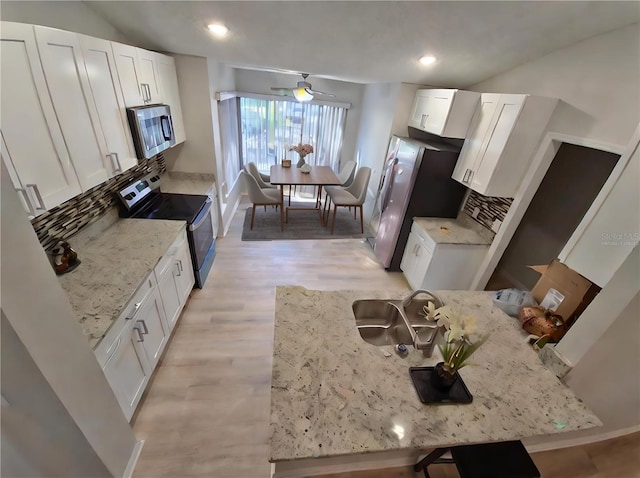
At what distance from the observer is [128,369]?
5.19 feet

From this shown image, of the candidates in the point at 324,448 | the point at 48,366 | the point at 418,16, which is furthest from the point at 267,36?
the point at 324,448

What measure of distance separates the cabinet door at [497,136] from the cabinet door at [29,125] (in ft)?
9.45

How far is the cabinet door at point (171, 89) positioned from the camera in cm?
248

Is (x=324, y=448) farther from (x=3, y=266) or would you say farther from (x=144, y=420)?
(x=144, y=420)

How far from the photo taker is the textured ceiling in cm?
164

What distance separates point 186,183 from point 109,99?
1.57m

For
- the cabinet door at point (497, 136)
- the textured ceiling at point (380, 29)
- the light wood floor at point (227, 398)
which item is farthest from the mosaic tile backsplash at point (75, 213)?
the cabinet door at point (497, 136)

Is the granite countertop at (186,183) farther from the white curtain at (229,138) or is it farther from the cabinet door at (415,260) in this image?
the cabinet door at (415,260)

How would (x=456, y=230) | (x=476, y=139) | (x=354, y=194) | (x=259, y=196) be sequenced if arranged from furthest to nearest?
1. (x=354, y=194)
2. (x=259, y=196)
3. (x=456, y=230)
4. (x=476, y=139)

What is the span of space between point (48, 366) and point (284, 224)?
352 cm

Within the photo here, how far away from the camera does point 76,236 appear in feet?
6.09

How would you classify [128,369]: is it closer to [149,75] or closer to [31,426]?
[31,426]

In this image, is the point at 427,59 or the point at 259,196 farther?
the point at 259,196

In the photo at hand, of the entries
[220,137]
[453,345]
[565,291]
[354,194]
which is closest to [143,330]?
[453,345]
